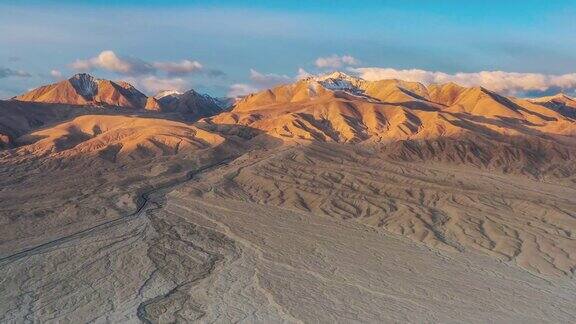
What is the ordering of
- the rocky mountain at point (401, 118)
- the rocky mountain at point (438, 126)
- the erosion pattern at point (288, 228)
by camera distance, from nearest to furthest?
the erosion pattern at point (288, 228)
the rocky mountain at point (438, 126)
the rocky mountain at point (401, 118)


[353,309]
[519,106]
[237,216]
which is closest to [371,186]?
[237,216]

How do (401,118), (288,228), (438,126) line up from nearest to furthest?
(288,228)
(438,126)
(401,118)

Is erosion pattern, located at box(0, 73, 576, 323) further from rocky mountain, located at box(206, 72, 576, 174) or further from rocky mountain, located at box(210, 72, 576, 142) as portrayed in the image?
rocky mountain, located at box(210, 72, 576, 142)

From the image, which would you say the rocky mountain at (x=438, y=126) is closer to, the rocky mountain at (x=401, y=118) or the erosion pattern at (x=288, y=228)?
the rocky mountain at (x=401, y=118)

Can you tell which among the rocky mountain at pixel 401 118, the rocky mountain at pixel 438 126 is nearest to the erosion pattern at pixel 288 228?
the rocky mountain at pixel 438 126

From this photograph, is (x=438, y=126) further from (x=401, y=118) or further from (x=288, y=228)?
(x=288, y=228)

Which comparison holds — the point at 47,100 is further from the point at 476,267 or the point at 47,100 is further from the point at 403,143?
the point at 476,267

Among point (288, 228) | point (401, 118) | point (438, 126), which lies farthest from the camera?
point (401, 118)

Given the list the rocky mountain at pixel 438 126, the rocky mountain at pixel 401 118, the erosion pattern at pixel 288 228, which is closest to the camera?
the erosion pattern at pixel 288 228

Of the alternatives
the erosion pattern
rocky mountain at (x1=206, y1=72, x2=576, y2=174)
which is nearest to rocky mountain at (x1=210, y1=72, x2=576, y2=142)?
rocky mountain at (x1=206, y1=72, x2=576, y2=174)

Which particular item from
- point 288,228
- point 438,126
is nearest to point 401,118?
point 438,126

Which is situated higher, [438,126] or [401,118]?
[438,126]
